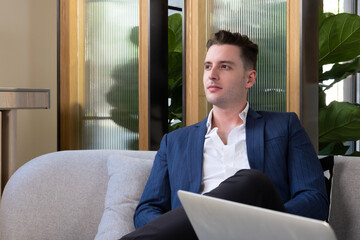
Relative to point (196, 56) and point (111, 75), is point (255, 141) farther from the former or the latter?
point (111, 75)

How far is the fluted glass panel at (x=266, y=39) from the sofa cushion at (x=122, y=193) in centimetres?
87

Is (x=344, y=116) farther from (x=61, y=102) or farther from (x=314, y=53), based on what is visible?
(x=61, y=102)

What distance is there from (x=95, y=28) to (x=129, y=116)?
30.2 inches

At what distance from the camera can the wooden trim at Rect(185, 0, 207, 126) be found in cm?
300

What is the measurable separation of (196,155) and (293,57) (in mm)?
882

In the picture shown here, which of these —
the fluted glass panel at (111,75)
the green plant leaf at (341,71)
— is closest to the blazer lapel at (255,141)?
the green plant leaf at (341,71)

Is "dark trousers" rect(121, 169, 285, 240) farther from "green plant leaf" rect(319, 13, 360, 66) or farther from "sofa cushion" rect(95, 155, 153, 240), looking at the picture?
"green plant leaf" rect(319, 13, 360, 66)

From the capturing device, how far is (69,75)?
402cm

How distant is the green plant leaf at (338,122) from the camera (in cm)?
287

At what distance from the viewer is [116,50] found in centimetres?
361

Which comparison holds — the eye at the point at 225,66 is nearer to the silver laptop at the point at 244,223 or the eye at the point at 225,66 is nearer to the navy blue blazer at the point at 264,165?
the navy blue blazer at the point at 264,165

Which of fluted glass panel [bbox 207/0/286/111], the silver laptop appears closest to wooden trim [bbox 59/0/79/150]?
fluted glass panel [bbox 207/0/286/111]

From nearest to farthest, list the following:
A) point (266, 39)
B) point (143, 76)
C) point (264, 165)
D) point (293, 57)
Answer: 1. point (264, 165)
2. point (293, 57)
3. point (266, 39)
4. point (143, 76)

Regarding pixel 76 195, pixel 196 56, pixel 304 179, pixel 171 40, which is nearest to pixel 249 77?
pixel 304 179
